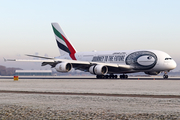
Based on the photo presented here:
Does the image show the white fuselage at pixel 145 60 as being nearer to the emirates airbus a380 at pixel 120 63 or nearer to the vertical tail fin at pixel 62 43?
the emirates airbus a380 at pixel 120 63

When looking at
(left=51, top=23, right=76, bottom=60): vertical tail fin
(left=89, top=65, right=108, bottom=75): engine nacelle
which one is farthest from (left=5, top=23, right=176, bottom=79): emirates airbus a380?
(left=51, top=23, right=76, bottom=60): vertical tail fin

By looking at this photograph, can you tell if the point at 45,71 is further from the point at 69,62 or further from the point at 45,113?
the point at 45,113

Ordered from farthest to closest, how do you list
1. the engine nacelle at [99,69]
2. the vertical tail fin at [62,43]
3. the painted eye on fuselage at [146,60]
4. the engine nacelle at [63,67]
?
the vertical tail fin at [62,43] < the engine nacelle at [63,67] < the engine nacelle at [99,69] < the painted eye on fuselage at [146,60]

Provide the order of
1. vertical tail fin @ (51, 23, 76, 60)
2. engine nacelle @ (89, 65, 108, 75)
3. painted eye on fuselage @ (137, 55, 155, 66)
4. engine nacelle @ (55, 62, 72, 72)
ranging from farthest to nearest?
vertical tail fin @ (51, 23, 76, 60)
engine nacelle @ (55, 62, 72, 72)
engine nacelle @ (89, 65, 108, 75)
painted eye on fuselage @ (137, 55, 155, 66)

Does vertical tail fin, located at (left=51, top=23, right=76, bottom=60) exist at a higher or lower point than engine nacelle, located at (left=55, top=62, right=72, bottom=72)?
higher

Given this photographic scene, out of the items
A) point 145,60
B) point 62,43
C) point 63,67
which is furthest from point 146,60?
point 62,43

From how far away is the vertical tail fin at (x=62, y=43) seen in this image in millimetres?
57806

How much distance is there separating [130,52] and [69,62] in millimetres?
10003

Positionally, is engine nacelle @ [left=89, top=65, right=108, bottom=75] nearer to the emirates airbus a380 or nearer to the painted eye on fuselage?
the emirates airbus a380

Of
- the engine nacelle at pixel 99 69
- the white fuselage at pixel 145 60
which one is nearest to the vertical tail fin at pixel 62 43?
the white fuselage at pixel 145 60

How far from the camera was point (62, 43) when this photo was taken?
192 ft

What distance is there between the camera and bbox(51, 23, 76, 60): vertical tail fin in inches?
2276

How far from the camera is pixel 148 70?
47781mm

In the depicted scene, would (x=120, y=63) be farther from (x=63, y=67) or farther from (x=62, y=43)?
(x=62, y=43)
